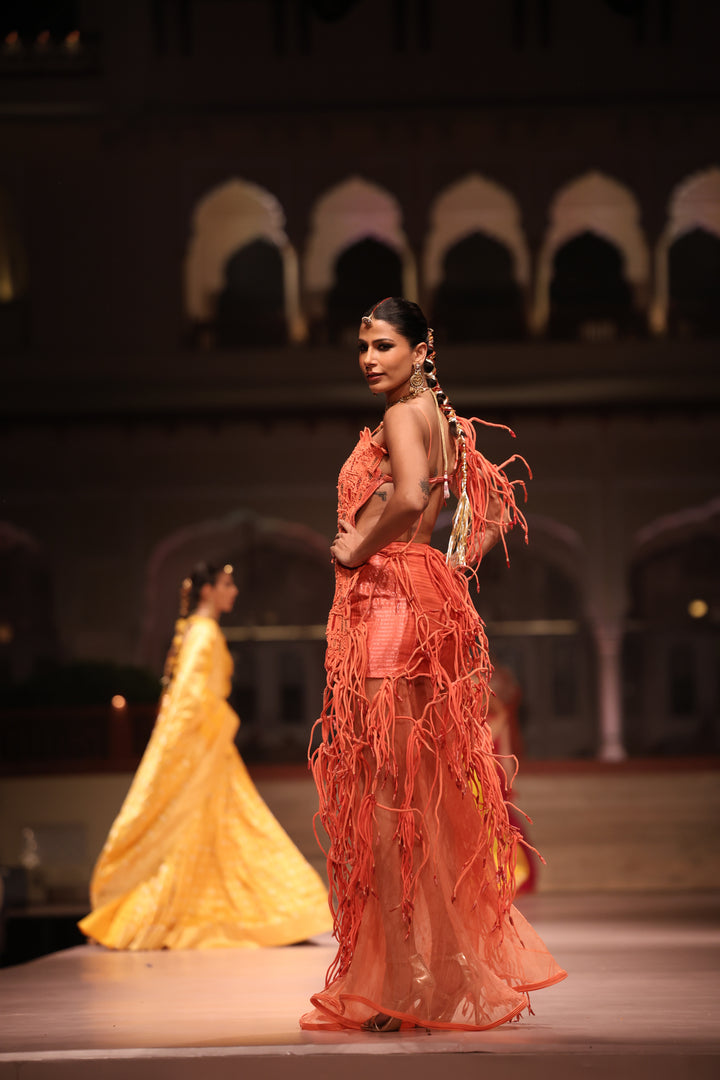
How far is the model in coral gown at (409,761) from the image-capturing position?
3463 millimetres

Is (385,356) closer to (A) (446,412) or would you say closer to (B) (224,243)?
(A) (446,412)

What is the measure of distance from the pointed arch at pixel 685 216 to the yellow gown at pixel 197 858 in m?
13.9

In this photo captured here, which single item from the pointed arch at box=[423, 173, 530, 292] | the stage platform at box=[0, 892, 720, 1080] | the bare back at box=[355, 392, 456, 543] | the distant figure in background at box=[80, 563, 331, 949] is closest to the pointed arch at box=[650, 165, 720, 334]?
the pointed arch at box=[423, 173, 530, 292]

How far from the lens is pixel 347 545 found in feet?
11.9

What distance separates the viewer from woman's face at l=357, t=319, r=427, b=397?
370cm

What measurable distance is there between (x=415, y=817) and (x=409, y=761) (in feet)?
0.49

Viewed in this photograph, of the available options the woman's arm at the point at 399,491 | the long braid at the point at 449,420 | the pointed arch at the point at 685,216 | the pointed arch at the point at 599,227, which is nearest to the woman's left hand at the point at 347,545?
the woman's arm at the point at 399,491

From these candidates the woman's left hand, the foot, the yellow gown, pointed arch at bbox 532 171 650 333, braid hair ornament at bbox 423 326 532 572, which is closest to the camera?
the foot

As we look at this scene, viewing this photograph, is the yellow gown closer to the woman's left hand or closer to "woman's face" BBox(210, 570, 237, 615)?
"woman's face" BBox(210, 570, 237, 615)

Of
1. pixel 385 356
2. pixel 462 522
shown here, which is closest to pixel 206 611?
pixel 462 522

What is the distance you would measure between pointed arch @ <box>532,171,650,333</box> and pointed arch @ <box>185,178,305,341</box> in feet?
11.4

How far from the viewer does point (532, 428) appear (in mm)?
18703

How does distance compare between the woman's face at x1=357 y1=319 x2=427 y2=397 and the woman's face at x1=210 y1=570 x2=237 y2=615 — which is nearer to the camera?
the woman's face at x1=357 y1=319 x2=427 y2=397

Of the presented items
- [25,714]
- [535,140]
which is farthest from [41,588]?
[535,140]
